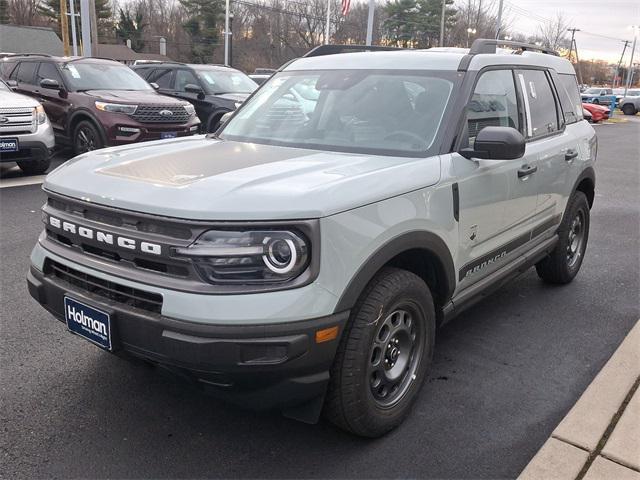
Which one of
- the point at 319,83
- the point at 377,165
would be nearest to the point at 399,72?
the point at 319,83

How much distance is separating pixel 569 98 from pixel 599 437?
303 cm

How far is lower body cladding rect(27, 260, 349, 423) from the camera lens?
226 cm

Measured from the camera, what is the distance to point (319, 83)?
392 centimetres

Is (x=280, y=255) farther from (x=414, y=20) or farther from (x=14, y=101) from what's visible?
(x=414, y=20)

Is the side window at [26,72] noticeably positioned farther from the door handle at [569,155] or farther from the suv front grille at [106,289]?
the door handle at [569,155]

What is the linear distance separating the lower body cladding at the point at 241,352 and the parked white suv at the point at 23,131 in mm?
6738

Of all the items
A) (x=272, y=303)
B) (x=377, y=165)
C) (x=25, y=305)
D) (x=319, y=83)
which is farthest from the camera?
(x=25, y=305)

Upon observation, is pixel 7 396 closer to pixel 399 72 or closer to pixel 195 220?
pixel 195 220

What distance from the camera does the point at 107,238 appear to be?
100 inches

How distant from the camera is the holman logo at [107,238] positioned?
7.88 ft

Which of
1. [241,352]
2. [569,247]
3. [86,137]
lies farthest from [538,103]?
[86,137]

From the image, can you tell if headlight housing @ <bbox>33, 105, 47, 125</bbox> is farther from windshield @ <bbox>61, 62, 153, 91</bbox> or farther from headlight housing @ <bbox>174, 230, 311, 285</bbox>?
headlight housing @ <bbox>174, 230, 311, 285</bbox>

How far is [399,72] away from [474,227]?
42.0 inches

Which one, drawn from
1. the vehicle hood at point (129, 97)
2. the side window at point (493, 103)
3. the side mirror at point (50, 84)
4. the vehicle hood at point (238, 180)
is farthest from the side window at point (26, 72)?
the side window at point (493, 103)
